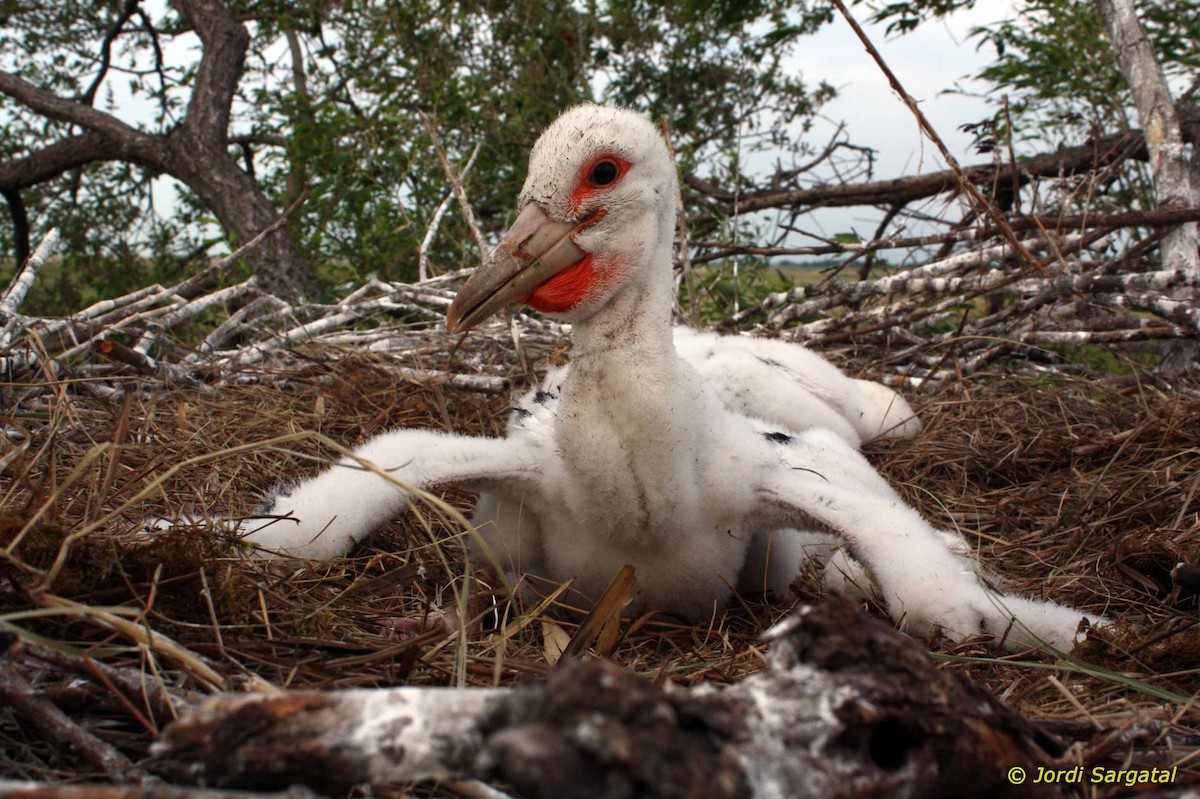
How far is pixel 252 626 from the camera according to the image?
66.1 inches

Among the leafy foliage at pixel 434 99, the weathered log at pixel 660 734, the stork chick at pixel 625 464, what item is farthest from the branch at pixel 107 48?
the weathered log at pixel 660 734

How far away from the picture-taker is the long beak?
2176 millimetres

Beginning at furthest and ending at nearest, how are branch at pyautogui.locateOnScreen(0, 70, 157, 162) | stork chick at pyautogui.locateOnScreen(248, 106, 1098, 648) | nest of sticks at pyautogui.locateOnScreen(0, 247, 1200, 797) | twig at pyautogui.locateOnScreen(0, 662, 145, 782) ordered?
branch at pyautogui.locateOnScreen(0, 70, 157, 162) < stork chick at pyautogui.locateOnScreen(248, 106, 1098, 648) < nest of sticks at pyautogui.locateOnScreen(0, 247, 1200, 797) < twig at pyautogui.locateOnScreen(0, 662, 145, 782)

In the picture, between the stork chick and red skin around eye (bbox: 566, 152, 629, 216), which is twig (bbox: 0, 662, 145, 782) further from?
red skin around eye (bbox: 566, 152, 629, 216)

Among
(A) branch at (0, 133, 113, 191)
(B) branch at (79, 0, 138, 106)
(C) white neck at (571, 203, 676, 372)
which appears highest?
(B) branch at (79, 0, 138, 106)

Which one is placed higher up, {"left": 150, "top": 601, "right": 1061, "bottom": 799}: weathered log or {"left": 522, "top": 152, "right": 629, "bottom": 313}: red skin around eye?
{"left": 522, "top": 152, "right": 629, "bottom": 313}: red skin around eye

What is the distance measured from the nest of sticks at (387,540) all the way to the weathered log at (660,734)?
244 millimetres

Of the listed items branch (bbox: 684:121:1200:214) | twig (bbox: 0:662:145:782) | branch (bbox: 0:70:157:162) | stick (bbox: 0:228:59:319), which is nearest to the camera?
twig (bbox: 0:662:145:782)

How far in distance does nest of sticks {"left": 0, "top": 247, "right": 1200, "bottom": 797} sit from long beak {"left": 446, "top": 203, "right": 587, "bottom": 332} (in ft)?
1.61

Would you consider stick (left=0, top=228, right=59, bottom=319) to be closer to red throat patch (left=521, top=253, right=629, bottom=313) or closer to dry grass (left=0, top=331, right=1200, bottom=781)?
dry grass (left=0, top=331, right=1200, bottom=781)

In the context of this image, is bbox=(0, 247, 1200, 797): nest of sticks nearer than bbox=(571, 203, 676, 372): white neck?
Yes

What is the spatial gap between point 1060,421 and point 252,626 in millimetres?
3151

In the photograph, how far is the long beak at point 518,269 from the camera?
2.18 m

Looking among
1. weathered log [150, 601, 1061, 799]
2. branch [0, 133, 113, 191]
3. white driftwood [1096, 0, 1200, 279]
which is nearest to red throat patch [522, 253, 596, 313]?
weathered log [150, 601, 1061, 799]
